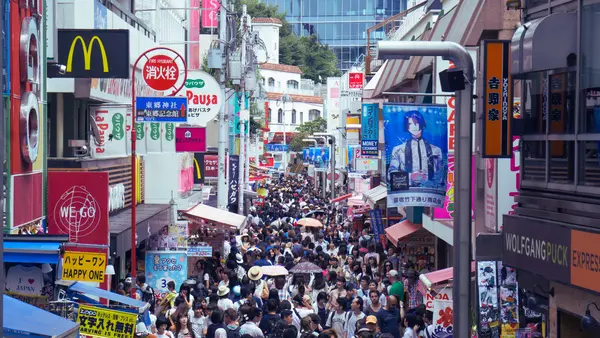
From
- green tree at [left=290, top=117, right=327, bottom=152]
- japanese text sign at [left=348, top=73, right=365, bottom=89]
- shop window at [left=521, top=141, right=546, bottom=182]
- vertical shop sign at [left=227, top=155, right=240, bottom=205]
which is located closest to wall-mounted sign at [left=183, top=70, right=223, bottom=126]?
vertical shop sign at [left=227, top=155, right=240, bottom=205]

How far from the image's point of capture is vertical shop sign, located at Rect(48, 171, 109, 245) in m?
15.5

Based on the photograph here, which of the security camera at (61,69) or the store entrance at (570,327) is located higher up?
the security camera at (61,69)

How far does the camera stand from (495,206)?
47.8 feet

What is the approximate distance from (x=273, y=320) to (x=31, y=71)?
501cm

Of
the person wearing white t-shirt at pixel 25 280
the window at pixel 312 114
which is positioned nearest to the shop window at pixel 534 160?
the person wearing white t-shirt at pixel 25 280

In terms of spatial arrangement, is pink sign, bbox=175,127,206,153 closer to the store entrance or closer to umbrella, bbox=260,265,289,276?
umbrella, bbox=260,265,289,276

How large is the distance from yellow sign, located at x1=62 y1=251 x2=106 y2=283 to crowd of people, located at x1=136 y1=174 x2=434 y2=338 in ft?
3.71

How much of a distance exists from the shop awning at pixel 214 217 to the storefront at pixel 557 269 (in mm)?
15704

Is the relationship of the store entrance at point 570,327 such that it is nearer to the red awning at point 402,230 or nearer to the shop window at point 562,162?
the shop window at point 562,162

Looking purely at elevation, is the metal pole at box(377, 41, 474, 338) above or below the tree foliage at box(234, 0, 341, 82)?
below

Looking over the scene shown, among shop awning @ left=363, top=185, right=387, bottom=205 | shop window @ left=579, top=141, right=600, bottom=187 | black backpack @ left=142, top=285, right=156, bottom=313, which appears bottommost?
black backpack @ left=142, top=285, right=156, bottom=313

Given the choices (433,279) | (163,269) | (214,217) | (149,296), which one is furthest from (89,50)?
(214,217)

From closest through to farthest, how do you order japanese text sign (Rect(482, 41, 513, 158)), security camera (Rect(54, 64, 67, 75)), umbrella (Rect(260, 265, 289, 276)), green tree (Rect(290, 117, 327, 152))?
japanese text sign (Rect(482, 41, 513, 158)) < security camera (Rect(54, 64, 67, 75)) < umbrella (Rect(260, 265, 289, 276)) < green tree (Rect(290, 117, 327, 152))

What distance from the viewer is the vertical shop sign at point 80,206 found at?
15547 mm
